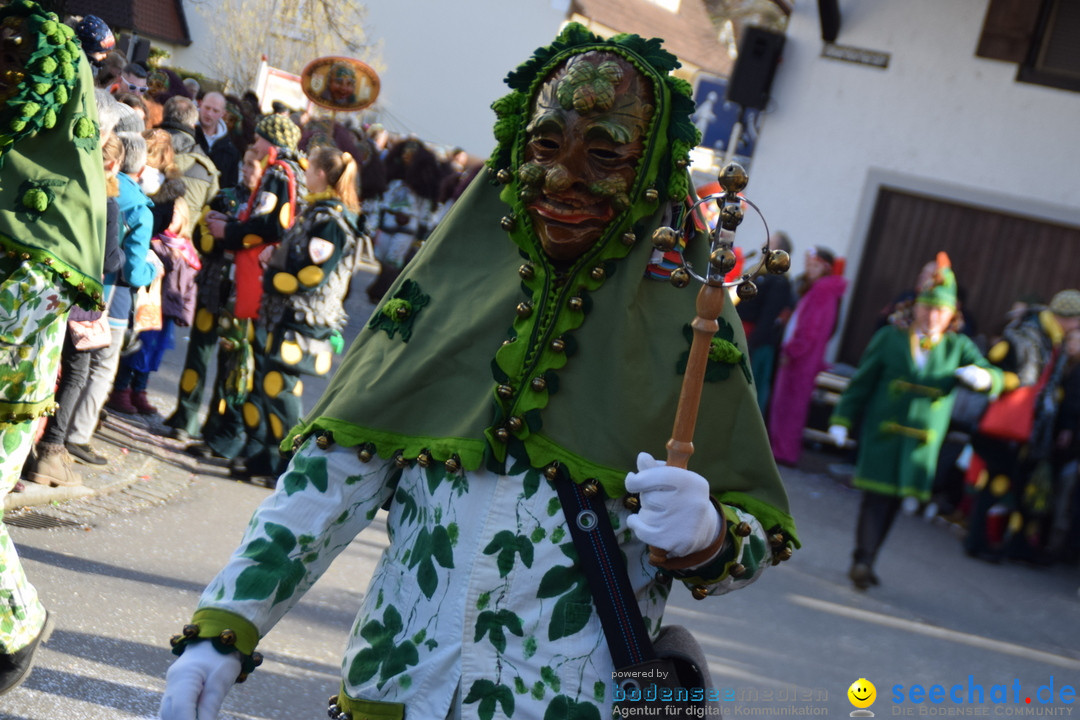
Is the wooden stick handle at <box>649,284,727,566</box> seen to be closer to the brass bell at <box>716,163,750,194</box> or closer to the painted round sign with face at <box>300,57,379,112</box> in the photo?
the brass bell at <box>716,163,750,194</box>

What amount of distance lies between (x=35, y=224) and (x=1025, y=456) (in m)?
7.12

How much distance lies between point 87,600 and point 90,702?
86 cm

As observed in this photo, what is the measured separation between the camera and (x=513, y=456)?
200cm

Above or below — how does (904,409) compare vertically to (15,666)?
above

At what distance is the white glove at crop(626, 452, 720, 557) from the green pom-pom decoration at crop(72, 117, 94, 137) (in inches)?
92.3

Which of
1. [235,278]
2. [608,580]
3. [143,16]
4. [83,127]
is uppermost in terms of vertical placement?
[143,16]

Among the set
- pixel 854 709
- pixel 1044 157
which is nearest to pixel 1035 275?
pixel 1044 157

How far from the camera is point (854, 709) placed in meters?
5.23

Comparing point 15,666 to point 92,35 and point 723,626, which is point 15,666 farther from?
point 723,626

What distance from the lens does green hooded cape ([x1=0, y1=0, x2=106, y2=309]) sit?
3264mm

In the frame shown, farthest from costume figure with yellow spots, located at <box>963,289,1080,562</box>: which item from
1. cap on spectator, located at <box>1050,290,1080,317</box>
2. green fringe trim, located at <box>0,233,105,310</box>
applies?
green fringe trim, located at <box>0,233,105,310</box>

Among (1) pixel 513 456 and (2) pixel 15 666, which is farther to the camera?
(2) pixel 15 666

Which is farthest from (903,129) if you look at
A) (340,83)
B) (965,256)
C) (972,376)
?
(340,83)

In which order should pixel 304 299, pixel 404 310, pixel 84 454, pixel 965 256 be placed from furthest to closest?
pixel 965 256 → pixel 304 299 → pixel 84 454 → pixel 404 310
